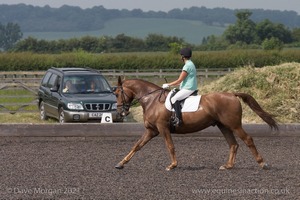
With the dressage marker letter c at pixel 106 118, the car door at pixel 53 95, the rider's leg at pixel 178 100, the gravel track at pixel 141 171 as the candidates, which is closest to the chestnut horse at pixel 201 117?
the rider's leg at pixel 178 100

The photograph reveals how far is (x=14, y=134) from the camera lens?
15633mm

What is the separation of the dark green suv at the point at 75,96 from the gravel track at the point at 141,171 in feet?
10.8

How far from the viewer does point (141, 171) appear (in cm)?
1136

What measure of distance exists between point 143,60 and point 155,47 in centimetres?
4864

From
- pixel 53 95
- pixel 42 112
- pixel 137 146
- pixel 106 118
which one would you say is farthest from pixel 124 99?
pixel 42 112

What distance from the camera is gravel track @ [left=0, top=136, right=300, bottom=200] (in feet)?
30.8

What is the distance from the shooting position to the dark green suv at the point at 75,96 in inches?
746

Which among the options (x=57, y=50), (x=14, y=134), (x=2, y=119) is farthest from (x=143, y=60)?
(x=14, y=134)

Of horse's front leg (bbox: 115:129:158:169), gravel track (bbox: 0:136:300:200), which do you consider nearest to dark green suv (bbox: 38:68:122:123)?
gravel track (bbox: 0:136:300:200)

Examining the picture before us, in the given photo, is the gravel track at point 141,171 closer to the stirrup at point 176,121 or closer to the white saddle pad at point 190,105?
the stirrup at point 176,121

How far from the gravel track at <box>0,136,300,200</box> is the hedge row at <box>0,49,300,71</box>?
50.1m

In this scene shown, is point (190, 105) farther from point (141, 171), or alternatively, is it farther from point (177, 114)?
point (141, 171)

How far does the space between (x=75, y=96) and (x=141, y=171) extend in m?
8.56

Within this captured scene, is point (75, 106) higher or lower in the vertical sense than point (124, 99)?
lower
